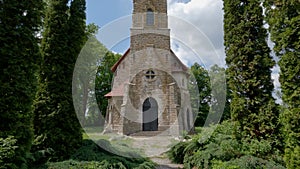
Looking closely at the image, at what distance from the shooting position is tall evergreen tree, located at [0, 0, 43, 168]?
410 cm

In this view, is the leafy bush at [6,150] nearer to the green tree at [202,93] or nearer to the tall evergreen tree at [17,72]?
the tall evergreen tree at [17,72]

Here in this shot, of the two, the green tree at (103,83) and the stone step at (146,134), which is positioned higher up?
the green tree at (103,83)

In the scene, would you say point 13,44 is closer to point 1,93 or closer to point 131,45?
point 1,93

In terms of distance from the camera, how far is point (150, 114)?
14.8 metres

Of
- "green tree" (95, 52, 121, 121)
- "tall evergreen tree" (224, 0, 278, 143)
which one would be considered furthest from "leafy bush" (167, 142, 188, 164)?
"green tree" (95, 52, 121, 121)

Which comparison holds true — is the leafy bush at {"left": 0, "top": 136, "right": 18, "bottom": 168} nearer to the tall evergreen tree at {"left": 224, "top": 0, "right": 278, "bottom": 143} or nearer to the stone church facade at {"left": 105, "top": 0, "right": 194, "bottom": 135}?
the tall evergreen tree at {"left": 224, "top": 0, "right": 278, "bottom": 143}

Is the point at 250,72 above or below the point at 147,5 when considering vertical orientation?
below

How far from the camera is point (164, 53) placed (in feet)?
50.0

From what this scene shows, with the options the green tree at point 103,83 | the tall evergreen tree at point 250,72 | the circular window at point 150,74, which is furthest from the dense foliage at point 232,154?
the green tree at point 103,83

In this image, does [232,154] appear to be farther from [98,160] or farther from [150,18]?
[150,18]

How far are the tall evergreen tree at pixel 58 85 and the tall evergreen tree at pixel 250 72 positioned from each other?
164 inches

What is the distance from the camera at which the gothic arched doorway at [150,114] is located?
14798 millimetres

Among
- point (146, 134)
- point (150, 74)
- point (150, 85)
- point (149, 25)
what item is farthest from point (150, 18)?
point (146, 134)

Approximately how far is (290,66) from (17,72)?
5.23 meters
